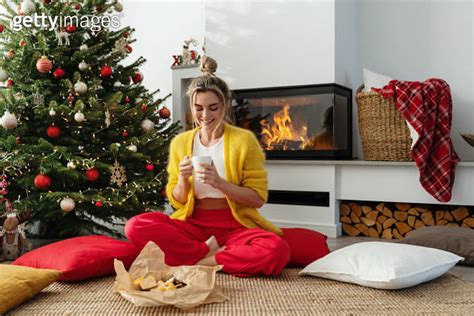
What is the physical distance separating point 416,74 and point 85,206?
2.36m

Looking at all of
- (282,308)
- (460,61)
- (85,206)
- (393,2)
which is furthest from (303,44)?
(282,308)

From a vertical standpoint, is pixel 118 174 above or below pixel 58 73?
below

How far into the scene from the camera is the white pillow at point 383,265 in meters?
1.84

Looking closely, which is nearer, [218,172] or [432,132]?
[218,172]

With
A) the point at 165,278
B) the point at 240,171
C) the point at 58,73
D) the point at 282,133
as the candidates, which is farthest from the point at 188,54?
the point at 165,278

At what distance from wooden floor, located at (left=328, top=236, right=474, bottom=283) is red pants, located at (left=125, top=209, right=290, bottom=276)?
0.83m

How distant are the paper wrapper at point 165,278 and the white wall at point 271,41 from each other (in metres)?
1.96

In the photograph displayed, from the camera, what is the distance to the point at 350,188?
3336 millimetres

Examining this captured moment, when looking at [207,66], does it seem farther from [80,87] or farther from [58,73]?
[58,73]

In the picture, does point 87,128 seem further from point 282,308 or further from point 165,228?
point 282,308

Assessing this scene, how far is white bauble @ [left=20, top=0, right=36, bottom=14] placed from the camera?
2807 millimetres

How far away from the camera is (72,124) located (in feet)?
9.41

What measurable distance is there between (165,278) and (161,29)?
3.65 metres

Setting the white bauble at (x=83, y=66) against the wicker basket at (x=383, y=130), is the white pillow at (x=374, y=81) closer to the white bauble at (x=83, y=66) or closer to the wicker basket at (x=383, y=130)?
the wicker basket at (x=383, y=130)
